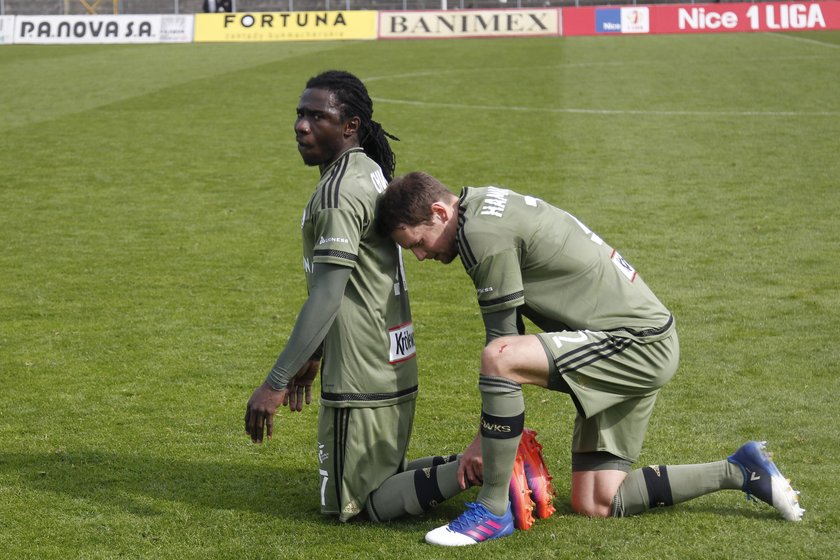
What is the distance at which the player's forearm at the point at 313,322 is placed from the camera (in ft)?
16.1

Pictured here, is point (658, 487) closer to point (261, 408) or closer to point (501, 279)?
point (501, 279)

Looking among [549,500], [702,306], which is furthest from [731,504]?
[702,306]

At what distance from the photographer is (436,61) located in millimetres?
30016

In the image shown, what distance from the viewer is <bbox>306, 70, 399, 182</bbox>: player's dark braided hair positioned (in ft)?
17.3

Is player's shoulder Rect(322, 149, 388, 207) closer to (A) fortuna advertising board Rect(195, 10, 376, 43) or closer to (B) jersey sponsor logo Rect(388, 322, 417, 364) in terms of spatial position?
(B) jersey sponsor logo Rect(388, 322, 417, 364)

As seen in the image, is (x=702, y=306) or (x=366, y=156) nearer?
(x=366, y=156)

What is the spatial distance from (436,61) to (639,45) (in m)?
6.86

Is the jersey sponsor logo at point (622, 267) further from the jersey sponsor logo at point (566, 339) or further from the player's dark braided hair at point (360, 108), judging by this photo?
the player's dark braided hair at point (360, 108)

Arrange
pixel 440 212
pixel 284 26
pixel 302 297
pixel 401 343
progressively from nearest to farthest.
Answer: pixel 440 212, pixel 401 343, pixel 302 297, pixel 284 26

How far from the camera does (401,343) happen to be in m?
5.30

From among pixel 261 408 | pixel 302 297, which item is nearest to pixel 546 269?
pixel 261 408

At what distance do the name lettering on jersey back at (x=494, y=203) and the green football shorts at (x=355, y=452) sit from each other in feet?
3.41

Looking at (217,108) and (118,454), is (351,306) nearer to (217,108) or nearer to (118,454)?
(118,454)

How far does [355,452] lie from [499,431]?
751 millimetres
